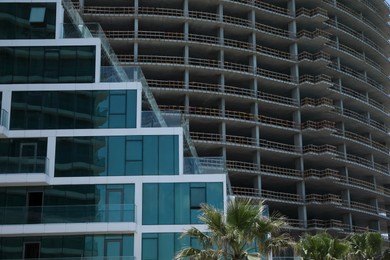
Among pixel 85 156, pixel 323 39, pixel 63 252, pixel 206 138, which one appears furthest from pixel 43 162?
pixel 323 39

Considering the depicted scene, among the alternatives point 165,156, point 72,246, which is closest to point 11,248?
point 72,246

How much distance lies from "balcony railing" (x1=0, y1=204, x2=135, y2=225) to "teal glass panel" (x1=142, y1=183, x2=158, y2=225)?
1321 mm

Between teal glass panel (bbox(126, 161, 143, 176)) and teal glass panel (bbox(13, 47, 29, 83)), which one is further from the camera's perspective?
teal glass panel (bbox(13, 47, 29, 83))

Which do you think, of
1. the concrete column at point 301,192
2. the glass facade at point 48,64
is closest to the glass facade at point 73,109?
the glass facade at point 48,64

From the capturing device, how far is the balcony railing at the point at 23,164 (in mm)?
42750

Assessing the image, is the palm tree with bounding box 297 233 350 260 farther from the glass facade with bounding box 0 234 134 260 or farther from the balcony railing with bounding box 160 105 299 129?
the balcony railing with bounding box 160 105 299 129

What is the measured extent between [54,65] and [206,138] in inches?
1553

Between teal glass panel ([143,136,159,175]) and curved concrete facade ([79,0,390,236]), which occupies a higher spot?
curved concrete facade ([79,0,390,236])

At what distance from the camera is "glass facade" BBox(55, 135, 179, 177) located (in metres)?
43.8

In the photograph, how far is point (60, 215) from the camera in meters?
41.7

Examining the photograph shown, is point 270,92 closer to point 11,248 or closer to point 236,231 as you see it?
point 11,248

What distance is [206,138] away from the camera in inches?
3263

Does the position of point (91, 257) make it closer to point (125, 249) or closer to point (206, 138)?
point (125, 249)

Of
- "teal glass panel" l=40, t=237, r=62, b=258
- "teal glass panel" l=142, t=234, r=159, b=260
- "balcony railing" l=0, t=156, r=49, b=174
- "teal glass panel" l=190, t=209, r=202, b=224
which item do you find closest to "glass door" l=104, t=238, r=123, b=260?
"teal glass panel" l=142, t=234, r=159, b=260
